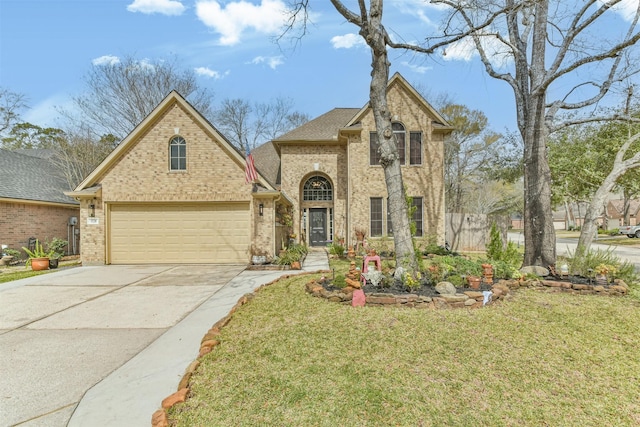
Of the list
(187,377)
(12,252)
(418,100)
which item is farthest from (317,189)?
(187,377)

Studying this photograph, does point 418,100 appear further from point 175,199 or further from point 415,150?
point 175,199

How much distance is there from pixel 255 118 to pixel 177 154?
1906 centimetres

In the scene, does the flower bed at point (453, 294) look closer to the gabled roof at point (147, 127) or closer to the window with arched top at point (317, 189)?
the gabled roof at point (147, 127)

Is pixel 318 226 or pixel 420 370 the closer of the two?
pixel 420 370

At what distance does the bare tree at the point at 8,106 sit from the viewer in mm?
21219

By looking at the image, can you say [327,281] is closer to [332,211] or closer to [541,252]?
[541,252]

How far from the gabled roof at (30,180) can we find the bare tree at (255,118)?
14167 millimetres

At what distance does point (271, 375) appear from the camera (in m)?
3.27

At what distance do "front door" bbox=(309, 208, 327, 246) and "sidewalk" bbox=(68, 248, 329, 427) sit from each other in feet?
36.2

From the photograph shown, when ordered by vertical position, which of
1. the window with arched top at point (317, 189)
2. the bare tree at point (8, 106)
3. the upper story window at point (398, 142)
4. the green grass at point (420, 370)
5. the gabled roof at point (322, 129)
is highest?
the bare tree at point (8, 106)

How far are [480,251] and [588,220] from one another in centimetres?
770

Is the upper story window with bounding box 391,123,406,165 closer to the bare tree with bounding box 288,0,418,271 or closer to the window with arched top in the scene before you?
the window with arched top

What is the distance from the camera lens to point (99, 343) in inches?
170

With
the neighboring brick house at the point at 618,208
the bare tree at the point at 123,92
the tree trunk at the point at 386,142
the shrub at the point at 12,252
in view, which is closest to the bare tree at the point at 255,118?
the bare tree at the point at 123,92
